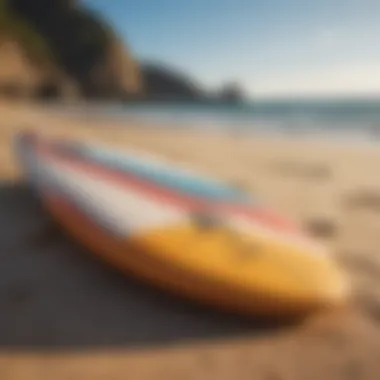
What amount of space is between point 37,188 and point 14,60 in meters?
15.2

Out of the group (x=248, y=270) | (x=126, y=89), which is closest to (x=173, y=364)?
(x=248, y=270)

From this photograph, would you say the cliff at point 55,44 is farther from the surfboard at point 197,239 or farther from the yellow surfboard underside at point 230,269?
the yellow surfboard underside at point 230,269

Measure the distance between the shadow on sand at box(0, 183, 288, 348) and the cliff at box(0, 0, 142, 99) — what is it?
1321cm

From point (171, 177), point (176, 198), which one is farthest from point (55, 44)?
point (176, 198)

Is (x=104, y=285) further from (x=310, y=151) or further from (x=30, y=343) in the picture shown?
(x=310, y=151)

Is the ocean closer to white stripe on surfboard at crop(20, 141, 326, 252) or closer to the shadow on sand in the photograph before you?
white stripe on surfboard at crop(20, 141, 326, 252)

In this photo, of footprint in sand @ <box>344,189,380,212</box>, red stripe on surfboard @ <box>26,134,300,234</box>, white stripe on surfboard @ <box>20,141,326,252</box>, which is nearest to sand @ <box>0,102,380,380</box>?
white stripe on surfboard @ <box>20,141,326,252</box>

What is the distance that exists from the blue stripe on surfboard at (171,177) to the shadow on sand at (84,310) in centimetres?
52

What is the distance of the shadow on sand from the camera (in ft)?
4.64

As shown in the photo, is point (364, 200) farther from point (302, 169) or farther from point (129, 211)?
point (129, 211)

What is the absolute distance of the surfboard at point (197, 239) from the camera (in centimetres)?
150

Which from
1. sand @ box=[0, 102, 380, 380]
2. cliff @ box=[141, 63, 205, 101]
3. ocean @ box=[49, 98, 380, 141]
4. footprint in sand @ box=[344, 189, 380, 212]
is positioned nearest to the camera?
sand @ box=[0, 102, 380, 380]

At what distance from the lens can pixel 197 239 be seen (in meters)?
1.68

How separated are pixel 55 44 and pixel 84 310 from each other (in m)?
18.2
